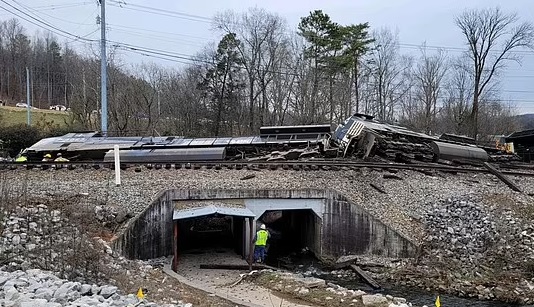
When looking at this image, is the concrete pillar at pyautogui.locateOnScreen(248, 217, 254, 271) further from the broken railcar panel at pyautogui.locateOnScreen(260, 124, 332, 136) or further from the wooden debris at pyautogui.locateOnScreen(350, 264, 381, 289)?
the broken railcar panel at pyautogui.locateOnScreen(260, 124, 332, 136)

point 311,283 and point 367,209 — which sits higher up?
point 367,209

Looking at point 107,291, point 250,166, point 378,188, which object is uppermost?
point 250,166

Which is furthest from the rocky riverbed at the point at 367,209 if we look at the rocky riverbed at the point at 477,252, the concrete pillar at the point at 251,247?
the concrete pillar at the point at 251,247

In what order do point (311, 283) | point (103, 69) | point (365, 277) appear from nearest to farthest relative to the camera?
point (311, 283), point (365, 277), point (103, 69)

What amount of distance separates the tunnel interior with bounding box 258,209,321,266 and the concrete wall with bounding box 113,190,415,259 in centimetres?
21

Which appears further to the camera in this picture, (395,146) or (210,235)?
(395,146)

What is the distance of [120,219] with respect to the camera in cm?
1407

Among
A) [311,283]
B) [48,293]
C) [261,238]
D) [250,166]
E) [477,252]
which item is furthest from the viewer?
[250,166]

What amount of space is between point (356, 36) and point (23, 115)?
43.1 m

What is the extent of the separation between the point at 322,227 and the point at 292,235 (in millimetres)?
4641

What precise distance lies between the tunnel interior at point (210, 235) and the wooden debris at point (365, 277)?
3.84 m

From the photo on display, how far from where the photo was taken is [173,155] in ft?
68.0

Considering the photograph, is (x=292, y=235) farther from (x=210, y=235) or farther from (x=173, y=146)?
(x=173, y=146)

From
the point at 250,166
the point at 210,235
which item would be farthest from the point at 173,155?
the point at 250,166
